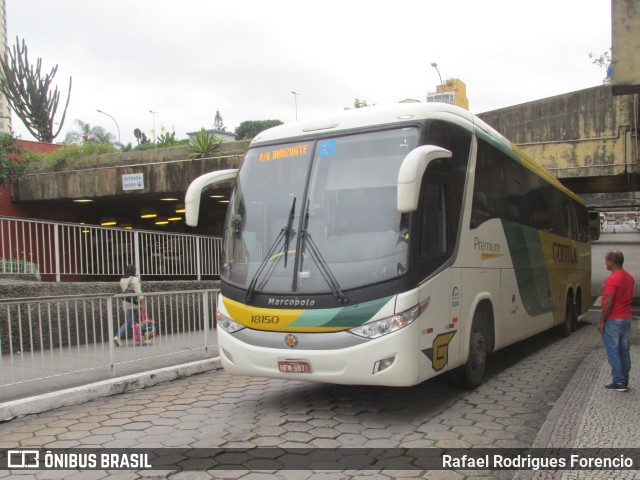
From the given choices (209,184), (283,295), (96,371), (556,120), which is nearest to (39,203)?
(96,371)

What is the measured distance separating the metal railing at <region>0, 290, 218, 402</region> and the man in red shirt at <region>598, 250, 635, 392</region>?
19.5 feet

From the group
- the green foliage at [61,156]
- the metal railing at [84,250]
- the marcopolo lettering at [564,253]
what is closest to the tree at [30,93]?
the green foliage at [61,156]

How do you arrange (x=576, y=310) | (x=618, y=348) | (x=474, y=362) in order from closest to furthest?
1. (x=618, y=348)
2. (x=474, y=362)
3. (x=576, y=310)

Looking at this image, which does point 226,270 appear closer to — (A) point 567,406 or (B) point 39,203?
(A) point 567,406

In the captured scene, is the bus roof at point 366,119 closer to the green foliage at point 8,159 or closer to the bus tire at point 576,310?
the bus tire at point 576,310

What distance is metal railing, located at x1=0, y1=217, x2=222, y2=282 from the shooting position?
10320mm

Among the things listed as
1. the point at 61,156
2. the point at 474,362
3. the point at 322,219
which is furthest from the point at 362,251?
the point at 61,156

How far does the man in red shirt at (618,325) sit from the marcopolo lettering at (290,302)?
3.33 metres

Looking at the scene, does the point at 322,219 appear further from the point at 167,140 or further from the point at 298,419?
the point at 167,140

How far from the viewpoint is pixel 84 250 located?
11109mm

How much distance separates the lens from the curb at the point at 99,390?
587cm

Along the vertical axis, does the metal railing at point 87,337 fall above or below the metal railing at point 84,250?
below

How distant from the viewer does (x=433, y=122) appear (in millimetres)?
5746

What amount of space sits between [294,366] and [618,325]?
143 inches
